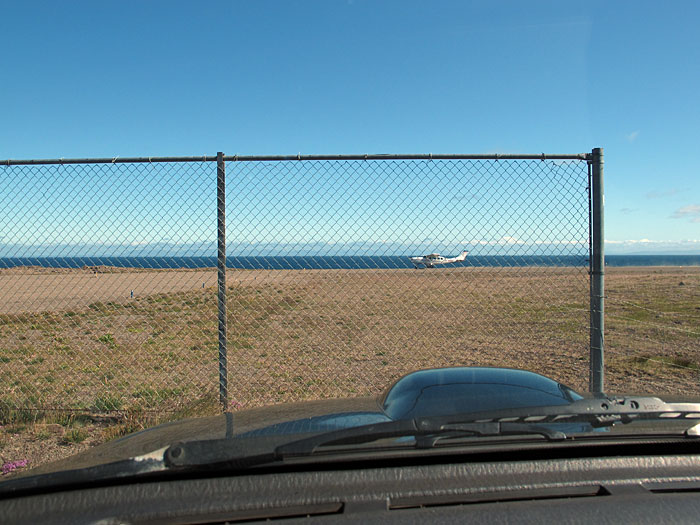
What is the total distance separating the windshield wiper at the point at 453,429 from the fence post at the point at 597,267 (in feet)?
8.27

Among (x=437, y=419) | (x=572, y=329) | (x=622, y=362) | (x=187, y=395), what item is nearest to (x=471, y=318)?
(x=572, y=329)

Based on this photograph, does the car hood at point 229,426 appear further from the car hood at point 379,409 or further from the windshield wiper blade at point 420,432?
the windshield wiper blade at point 420,432

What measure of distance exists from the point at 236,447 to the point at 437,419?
2.36ft

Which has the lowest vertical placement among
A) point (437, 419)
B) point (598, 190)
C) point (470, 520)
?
point (470, 520)

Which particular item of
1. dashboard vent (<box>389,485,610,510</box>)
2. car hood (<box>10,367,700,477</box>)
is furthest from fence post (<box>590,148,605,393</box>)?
dashboard vent (<box>389,485,610,510</box>)

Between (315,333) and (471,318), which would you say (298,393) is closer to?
(315,333)

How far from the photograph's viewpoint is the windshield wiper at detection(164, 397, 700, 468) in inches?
65.7

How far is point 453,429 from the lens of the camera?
181 cm

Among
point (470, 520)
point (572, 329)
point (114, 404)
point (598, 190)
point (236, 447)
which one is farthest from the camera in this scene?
point (572, 329)

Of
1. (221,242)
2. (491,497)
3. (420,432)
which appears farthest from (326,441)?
(221,242)

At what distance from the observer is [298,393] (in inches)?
257

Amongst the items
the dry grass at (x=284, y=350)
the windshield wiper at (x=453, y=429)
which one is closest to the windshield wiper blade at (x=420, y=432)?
the windshield wiper at (x=453, y=429)

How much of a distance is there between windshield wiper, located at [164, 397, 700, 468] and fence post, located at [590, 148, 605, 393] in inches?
99.3

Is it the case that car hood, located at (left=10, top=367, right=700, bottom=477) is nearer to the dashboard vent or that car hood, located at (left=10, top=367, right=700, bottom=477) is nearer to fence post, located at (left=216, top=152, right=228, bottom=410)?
the dashboard vent
